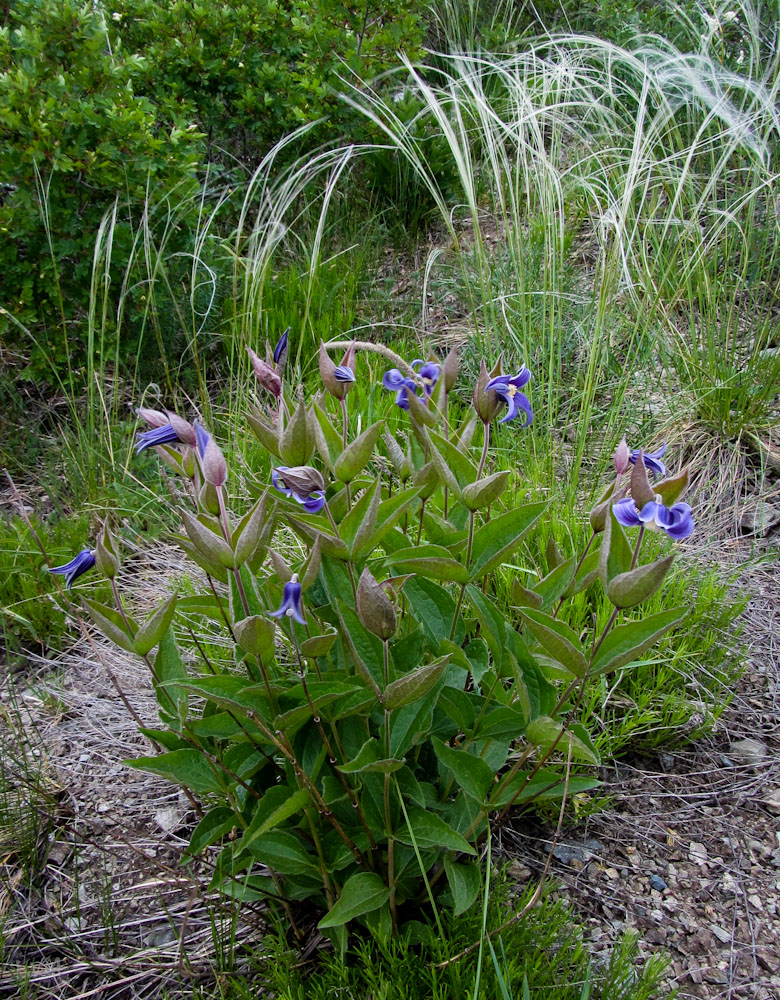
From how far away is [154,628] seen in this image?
3.44 feet

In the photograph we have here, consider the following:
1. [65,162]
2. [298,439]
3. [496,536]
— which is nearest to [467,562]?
[496,536]

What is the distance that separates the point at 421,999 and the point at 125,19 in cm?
377

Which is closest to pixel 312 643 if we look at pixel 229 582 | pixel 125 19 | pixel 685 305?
pixel 229 582

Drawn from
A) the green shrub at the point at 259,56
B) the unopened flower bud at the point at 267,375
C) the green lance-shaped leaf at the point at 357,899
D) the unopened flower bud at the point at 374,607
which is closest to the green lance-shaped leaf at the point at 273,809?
the green lance-shaped leaf at the point at 357,899

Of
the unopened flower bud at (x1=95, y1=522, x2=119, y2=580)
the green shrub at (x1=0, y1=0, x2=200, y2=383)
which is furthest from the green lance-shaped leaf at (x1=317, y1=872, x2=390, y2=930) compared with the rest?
the green shrub at (x1=0, y1=0, x2=200, y2=383)

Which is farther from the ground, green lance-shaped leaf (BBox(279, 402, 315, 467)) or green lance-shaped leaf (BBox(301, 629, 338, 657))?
green lance-shaped leaf (BBox(279, 402, 315, 467))

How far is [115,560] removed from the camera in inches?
42.5

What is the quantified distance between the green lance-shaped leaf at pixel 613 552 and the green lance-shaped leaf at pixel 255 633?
41 cm

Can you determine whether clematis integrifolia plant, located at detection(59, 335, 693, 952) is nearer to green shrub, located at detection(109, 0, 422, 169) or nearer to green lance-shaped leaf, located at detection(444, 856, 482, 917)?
green lance-shaped leaf, located at detection(444, 856, 482, 917)

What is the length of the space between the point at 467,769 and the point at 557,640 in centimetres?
25

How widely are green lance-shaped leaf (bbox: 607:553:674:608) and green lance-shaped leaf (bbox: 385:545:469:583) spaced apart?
207 mm

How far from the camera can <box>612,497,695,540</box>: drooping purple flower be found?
2.91 ft

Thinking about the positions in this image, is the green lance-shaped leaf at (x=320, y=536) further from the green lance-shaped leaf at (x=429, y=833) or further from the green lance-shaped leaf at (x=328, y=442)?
the green lance-shaped leaf at (x=429, y=833)

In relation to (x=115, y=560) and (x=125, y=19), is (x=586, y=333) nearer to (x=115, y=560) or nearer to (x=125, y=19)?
(x=115, y=560)
